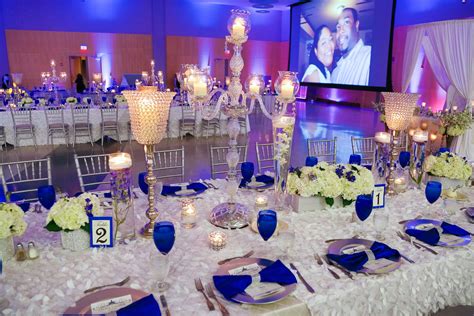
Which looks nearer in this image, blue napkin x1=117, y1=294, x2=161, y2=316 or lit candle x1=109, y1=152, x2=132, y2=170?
blue napkin x1=117, y1=294, x2=161, y2=316

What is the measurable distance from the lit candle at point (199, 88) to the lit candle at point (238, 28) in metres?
0.35

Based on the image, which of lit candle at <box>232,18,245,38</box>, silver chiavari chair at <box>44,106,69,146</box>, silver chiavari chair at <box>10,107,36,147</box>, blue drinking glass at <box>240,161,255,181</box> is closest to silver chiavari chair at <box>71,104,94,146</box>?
silver chiavari chair at <box>44,106,69,146</box>

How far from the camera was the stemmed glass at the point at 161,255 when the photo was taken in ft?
4.85

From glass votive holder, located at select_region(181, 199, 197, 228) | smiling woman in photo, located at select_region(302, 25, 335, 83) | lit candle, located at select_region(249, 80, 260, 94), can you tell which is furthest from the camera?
smiling woman in photo, located at select_region(302, 25, 335, 83)

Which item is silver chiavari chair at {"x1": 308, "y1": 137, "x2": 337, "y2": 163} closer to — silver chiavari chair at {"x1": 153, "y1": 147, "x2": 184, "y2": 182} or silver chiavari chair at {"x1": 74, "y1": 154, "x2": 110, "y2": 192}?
silver chiavari chair at {"x1": 153, "y1": 147, "x2": 184, "y2": 182}

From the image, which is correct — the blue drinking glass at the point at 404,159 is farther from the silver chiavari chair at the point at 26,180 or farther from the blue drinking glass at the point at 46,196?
the silver chiavari chair at the point at 26,180

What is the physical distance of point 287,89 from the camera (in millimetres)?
2256

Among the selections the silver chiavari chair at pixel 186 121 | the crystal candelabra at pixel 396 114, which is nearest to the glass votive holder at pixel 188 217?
the crystal candelabra at pixel 396 114

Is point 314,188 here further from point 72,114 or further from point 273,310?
point 72,114

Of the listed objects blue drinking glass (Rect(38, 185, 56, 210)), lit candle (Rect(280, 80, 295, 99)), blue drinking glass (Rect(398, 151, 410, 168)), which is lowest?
blue drinking glass (Rect(38, 185, 56, 210))

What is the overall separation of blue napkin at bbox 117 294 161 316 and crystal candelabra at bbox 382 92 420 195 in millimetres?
1904

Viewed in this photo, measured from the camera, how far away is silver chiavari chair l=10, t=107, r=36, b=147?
24.6ft

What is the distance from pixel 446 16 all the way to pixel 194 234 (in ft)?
37.1

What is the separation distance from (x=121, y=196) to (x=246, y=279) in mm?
823
